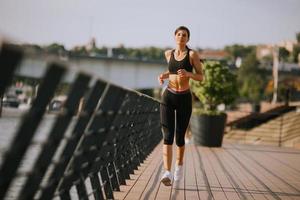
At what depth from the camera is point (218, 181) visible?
22.7ft

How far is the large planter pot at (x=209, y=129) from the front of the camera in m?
13.5

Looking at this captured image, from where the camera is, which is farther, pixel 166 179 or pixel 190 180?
pixel 190 180

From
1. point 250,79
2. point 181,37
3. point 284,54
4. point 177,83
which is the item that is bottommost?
point 250,79

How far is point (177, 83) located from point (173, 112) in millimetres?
340

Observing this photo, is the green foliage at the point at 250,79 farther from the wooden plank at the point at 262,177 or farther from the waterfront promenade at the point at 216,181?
the waterfront promenade at the point at 216,181

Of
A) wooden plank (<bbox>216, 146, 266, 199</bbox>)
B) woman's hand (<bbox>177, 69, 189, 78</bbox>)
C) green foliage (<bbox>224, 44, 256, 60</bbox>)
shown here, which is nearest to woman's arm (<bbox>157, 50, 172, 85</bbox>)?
woman's hand (<bbox>177, 69, 189, 78</bbox>)

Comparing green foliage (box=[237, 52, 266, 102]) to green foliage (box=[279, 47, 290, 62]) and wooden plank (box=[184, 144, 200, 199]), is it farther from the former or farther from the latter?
wooden plank (box=[184, 144, 200, 199])

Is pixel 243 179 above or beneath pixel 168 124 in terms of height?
beneath

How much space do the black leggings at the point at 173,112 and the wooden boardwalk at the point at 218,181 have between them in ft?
1.93

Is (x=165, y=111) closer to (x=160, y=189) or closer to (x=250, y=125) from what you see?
(x=160, y=189)

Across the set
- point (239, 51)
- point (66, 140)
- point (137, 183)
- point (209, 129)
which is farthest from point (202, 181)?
point (239, 51)

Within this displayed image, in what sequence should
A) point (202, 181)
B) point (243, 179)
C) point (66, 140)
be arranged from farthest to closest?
point (243, 179) < point (202, 181) < point (66, 140)

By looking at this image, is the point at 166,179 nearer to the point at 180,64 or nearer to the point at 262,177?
the point at 180,64

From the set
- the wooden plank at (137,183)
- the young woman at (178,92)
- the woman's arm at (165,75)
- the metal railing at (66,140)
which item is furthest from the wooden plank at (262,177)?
the metal railing at (66,140)
